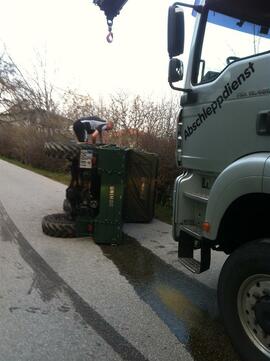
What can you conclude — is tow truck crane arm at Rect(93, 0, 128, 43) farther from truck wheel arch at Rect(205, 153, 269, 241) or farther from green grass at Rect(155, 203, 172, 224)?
green grass at Rect(155, 203, 172, 224)

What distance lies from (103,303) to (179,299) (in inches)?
34.1

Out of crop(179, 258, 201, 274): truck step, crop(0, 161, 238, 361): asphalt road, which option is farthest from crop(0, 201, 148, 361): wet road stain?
crop(179, 258, 201, 274): truck step

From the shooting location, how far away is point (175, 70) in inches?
182

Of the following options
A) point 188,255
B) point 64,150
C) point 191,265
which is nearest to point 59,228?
point 64,150

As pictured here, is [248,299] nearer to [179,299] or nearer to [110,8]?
[179,299]

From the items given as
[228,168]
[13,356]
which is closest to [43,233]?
[13,356]

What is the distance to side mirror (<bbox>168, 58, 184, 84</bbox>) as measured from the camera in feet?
15.1

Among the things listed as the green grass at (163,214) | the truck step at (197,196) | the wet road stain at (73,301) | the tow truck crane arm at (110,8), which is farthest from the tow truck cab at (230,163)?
the green grass at (163,214)

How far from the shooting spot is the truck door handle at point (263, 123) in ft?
11.9

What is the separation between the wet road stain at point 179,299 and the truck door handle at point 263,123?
6.08ft

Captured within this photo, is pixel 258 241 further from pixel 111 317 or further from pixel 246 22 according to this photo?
pixel 246 22

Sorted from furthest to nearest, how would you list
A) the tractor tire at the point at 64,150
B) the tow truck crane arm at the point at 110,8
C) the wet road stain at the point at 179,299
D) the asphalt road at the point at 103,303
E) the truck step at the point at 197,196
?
the tractor tire at the point at 64,150
the tow truck crane arm at the point at 110,8
the truck step at the point at 197,196
the wet road stain at the point at 179,299
the asphalt road at the point at 103,303

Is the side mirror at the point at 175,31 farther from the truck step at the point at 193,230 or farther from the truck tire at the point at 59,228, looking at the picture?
the truck tire at the point at 59,228

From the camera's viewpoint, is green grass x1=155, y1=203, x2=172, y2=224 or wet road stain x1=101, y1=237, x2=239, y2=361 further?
green grass x1=155, y1=203, x2=172, y2=224
